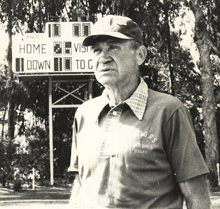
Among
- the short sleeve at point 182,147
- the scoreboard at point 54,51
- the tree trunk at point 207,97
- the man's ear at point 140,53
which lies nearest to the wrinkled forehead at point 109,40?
the man's ear at point 140,53

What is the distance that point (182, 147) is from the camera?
7.29 ft

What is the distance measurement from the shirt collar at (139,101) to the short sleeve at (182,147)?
15cm

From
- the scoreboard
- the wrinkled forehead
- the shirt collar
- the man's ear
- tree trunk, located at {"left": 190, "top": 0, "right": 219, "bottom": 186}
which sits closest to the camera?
the shirt collar

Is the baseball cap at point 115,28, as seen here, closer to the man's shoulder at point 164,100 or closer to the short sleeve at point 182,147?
the man's shoulder at point 164,100

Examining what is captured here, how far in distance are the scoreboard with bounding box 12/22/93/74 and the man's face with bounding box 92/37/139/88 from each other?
16.1 metres

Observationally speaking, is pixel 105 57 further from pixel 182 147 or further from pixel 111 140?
pixel 182 147

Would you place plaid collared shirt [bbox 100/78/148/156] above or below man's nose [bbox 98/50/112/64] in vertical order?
below

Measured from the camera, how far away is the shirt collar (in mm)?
2326

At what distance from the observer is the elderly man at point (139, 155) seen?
2203 mm

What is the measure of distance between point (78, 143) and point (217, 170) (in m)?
16.5

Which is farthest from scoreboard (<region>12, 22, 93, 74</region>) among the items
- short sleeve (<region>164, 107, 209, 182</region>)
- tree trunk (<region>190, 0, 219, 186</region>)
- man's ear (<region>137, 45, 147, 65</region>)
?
short sleeve (<region>164, 107, 209, 182</region>)

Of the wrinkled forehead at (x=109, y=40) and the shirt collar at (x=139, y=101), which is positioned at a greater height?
the wrinkled forehead at (x=109, y=40)

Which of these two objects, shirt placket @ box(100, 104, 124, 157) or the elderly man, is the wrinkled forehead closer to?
the elderly man

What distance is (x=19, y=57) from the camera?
1859 cm
